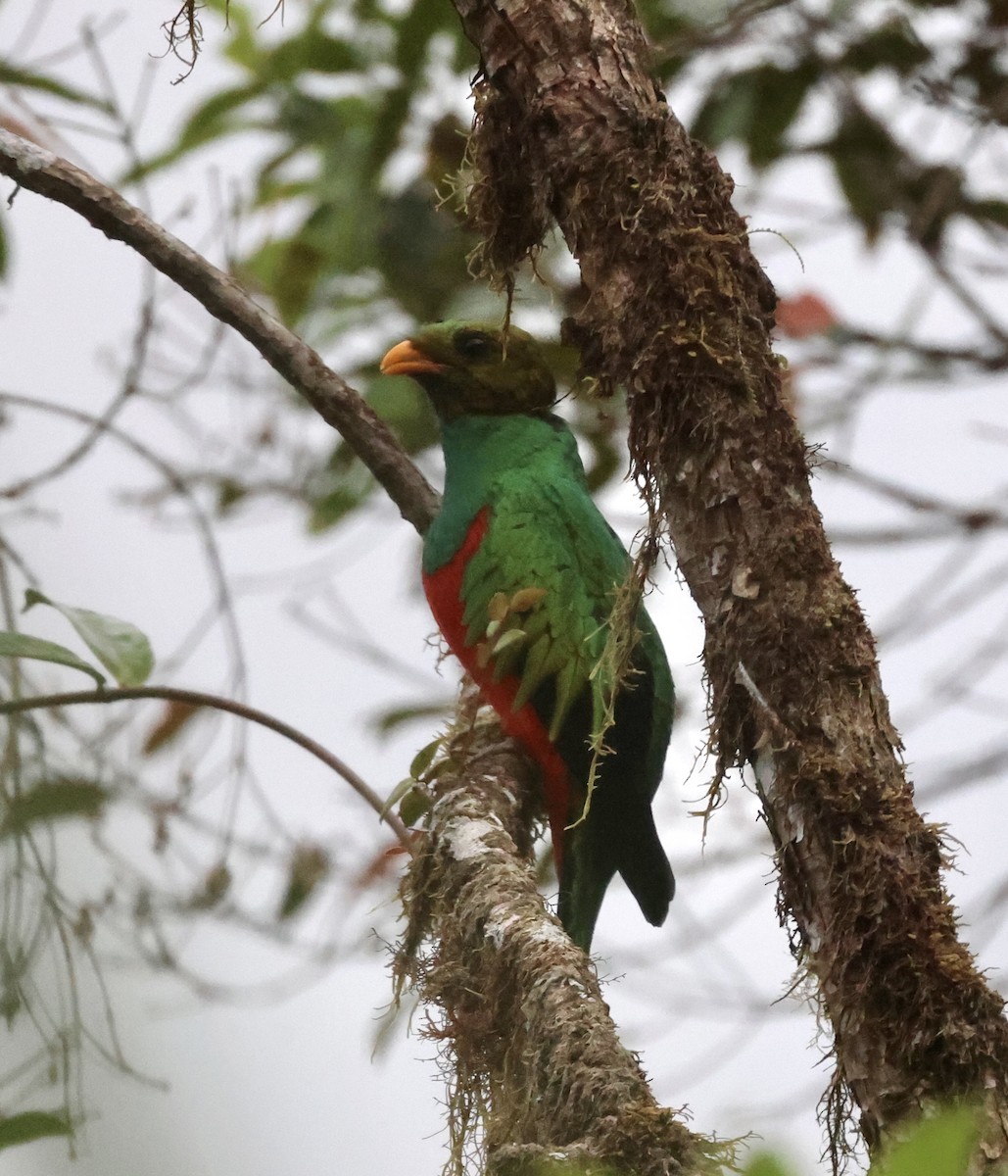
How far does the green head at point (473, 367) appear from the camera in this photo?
2865mm

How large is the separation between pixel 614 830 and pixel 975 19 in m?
2.07

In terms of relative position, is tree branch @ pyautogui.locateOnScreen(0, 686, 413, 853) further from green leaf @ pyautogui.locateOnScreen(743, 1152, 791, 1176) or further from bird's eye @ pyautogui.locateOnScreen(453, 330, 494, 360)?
green leaf @ pyautogui.locateOnScreen(743, 1152, 791, 1176)

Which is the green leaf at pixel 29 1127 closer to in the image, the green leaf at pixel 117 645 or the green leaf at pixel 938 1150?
the green leaf at pixel 117 645

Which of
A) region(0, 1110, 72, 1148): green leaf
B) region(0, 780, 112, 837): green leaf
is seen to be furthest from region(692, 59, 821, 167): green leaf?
region(0, 1110, 72, 1148): green leaf

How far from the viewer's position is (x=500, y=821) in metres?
2.13

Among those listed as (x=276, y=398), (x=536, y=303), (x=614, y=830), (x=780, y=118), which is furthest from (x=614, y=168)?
(x=276, y=398)

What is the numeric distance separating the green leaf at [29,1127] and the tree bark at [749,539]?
76cm

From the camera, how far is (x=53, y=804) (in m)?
1.78

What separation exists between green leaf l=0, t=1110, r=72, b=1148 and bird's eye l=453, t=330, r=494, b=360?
1.86 metres

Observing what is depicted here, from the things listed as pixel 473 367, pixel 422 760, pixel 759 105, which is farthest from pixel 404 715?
pixel 759 105

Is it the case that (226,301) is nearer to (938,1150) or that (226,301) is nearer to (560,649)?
(560,649)

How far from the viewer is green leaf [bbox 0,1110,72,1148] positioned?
1329 millimetres

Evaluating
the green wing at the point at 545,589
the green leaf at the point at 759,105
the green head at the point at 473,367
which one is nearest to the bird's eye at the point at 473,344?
the green head at the point at 473,367

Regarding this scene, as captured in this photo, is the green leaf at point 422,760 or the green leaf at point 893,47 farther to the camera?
the green leaf at point 893,47
